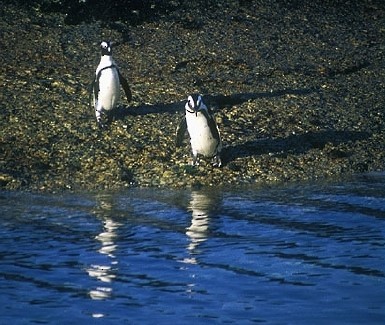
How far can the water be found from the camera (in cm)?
627

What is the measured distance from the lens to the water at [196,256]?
6273 millimetres

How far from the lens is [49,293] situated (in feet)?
22.1

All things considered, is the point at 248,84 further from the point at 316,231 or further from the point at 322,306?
the point at 322,306

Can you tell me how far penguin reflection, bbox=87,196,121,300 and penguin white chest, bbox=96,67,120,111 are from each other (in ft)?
11.4

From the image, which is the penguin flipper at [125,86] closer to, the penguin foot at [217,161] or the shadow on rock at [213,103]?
the shadow on rock at [213,103]

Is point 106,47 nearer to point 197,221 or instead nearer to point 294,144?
point 294,144

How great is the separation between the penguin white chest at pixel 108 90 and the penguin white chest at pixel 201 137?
1672 millimetres

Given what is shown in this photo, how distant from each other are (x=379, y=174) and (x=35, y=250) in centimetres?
498

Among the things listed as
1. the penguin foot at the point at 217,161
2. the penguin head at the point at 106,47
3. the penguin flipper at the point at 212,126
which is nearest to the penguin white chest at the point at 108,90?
the penguin head at the point at 106,47

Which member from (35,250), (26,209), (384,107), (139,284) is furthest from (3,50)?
(139,284)

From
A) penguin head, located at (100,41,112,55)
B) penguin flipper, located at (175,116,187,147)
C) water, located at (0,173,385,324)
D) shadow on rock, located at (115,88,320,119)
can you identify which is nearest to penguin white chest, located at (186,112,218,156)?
penguin flipper, located at (175,116,187,147)

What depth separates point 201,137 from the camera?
12156mm

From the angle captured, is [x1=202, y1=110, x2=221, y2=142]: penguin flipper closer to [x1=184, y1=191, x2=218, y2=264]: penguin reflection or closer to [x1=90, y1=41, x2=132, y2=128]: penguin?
[x1=184, y1=191, x2=218, y2=264]: penguin reflection

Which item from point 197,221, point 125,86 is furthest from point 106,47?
point 197,221
